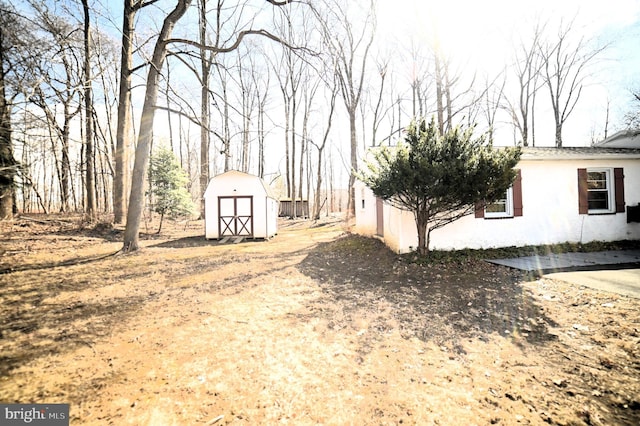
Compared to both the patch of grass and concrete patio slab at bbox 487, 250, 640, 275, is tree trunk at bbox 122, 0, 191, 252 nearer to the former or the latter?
the patch of grass

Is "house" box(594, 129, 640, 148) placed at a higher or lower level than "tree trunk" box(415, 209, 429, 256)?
higher

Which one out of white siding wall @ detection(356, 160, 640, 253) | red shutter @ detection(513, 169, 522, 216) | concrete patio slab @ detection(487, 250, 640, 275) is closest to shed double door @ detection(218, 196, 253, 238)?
white siding wall @ detection(356, 160, 640, 253)

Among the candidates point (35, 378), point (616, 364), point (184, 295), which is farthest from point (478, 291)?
point (35, 378)

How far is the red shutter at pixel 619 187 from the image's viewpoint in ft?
25.9

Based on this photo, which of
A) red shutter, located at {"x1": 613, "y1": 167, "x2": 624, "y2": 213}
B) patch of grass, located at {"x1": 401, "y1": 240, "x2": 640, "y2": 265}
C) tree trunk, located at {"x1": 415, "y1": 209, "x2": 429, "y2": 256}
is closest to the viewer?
tree trunk, located at {"x1": 415, "y1": 209, "x2": 429, "y2": 256}

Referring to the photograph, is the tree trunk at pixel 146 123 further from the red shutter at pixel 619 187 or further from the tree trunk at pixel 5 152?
the red shutter at pixel 619 187

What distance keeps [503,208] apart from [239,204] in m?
10.5

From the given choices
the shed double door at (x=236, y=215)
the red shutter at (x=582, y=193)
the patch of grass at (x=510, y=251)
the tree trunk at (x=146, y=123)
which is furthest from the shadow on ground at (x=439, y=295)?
the shed double door at (x=236, y=215)

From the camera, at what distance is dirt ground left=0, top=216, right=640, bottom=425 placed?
7.03ft

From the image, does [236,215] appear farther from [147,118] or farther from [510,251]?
[510,251]

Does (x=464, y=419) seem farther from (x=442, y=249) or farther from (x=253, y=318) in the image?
(x=442, y=249)

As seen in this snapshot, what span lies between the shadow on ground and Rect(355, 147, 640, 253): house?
1.04 metres

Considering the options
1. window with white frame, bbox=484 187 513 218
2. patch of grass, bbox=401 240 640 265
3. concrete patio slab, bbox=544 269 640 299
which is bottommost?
concrete patio slab, bbox=544 269 640 299

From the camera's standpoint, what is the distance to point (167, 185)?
14.2 meters
